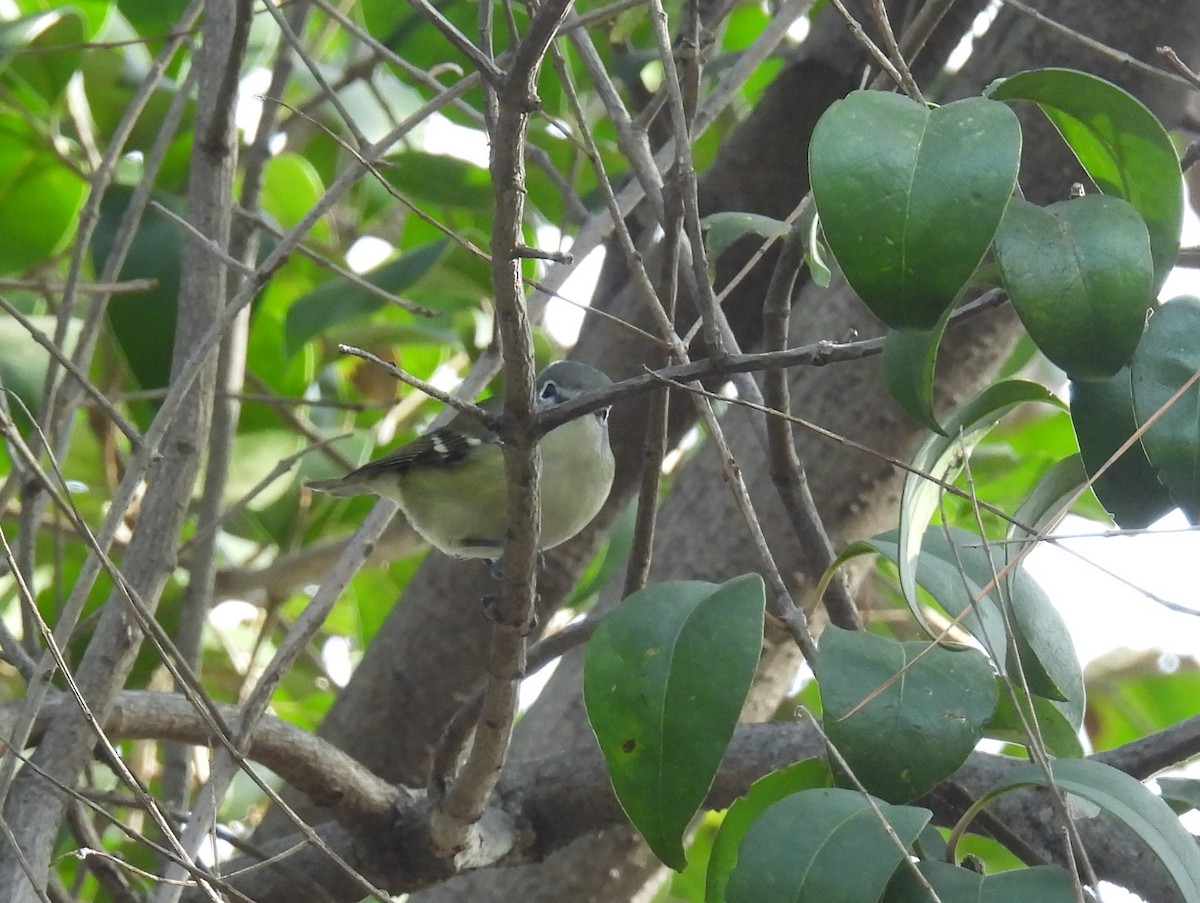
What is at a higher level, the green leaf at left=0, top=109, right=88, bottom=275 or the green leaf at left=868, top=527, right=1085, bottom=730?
the green leaf at left=0, top=109, right=88, bottom=275

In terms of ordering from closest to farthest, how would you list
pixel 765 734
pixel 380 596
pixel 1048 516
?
pixel 1048 516 → pixel 765 734 → pixel 380 596

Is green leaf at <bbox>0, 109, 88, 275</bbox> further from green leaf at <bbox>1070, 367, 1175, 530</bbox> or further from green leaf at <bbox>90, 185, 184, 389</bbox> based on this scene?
green leaf at <bbox>1070, 367, 1175, 530</bbox>

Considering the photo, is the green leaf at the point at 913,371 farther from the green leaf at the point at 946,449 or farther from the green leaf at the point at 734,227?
the green leaf at the point at 734,227

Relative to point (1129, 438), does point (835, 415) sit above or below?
above

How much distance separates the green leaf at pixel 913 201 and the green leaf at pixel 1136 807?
18.5 inches

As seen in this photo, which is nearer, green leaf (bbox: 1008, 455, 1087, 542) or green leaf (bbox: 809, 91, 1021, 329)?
green leaf (bbox: 809, 91, 1021, 329)

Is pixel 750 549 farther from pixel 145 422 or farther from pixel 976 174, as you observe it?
pixel 976 174

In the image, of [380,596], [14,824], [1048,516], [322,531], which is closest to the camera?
[1048,516]

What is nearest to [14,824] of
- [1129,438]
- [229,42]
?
[229,42]

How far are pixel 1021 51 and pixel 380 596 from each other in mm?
2225

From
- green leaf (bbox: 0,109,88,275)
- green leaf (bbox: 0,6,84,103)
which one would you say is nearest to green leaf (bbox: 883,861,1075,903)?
green leaf (bbox: 0,6,84,103)

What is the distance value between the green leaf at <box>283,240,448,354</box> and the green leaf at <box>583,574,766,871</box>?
1626 mm

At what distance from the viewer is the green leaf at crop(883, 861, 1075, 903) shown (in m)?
A: 1.09

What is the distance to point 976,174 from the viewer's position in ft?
3.09
